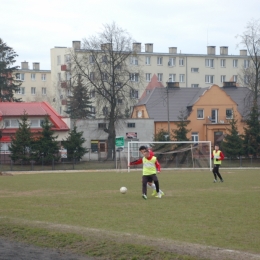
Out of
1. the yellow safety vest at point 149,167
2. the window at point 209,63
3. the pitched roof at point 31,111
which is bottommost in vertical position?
the yellow safety vest at point 149,167

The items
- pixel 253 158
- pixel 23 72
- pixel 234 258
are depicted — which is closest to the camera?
pixel 234 258

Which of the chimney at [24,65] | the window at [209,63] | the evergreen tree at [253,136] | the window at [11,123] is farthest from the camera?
the chimney at [24,65]

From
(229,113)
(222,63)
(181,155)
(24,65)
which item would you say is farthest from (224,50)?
(181,155)

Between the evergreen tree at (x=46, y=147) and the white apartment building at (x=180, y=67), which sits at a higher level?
the white apartment building at (x=180, y=67)

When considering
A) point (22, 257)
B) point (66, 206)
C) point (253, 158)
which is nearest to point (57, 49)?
point (253, 158)

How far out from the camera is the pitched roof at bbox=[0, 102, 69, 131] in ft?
219

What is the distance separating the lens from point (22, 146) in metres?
56.7

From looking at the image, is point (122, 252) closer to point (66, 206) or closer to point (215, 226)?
point (215, 226)

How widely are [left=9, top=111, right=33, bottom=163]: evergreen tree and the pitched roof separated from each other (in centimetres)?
862

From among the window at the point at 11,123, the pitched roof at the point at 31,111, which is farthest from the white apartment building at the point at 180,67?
the window at the point at 11,123

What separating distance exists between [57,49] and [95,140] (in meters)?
39.2

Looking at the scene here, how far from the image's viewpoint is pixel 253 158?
204 feet

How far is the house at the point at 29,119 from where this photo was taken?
65.7m

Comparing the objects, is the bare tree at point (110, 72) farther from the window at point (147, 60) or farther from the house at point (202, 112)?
the window at point (147, 60)
